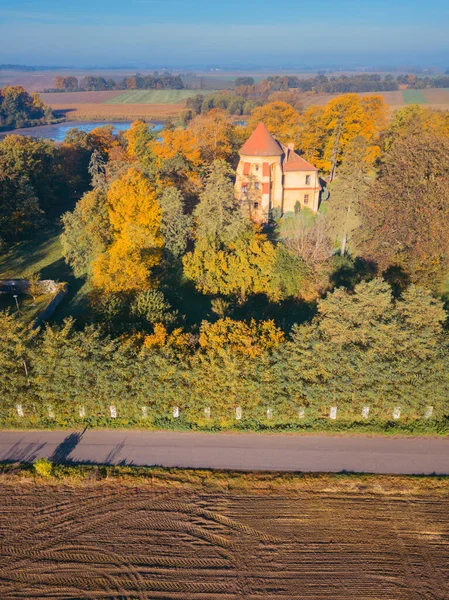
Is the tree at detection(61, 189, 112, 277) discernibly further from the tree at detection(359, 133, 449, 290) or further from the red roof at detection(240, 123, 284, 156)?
the tree at detection(359, 133, 449, 290)

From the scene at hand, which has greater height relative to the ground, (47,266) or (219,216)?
(219,216)

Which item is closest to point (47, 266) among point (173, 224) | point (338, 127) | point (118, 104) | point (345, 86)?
point (173, 224)

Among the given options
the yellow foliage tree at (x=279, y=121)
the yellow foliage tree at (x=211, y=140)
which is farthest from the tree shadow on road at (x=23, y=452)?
the yellow foliage tree at (x=279, y=121)

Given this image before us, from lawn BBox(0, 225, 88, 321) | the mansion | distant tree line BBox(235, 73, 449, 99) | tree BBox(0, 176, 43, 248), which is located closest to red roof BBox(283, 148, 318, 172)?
the mansion

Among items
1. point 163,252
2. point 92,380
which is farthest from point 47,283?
Answer: point 92,380

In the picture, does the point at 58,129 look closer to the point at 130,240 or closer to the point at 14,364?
the point at 130,240

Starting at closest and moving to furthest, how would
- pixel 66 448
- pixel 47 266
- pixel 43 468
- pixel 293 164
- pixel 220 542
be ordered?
1. pixel 220 542
2. pixel 43 468
3. pixel 66 448
4. pixel 47 266
5. pixel 293 164
